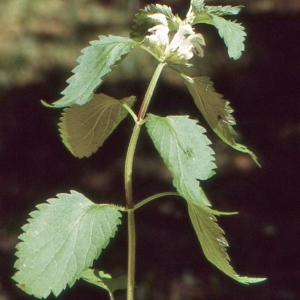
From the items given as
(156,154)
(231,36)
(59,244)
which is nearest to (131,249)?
(59,244)

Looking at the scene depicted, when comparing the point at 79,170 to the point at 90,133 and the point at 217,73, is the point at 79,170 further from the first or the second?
the point at 90,133

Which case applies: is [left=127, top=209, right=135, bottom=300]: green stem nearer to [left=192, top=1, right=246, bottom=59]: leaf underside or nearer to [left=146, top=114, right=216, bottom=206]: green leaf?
[left=146, top=114, right=216, bottom=206]: green leaf

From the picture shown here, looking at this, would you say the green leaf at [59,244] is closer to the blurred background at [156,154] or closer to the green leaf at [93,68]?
the green leaf at [93,68]

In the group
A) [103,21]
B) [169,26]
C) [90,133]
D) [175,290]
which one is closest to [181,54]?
[169,26]

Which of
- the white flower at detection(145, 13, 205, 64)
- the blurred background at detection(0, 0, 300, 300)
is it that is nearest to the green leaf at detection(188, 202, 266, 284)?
the white flower at detection(145, 13, 205, 64)

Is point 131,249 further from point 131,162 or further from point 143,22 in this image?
point 143,22

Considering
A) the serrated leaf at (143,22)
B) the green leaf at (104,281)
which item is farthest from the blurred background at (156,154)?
the serrated leaf at (143,22)
